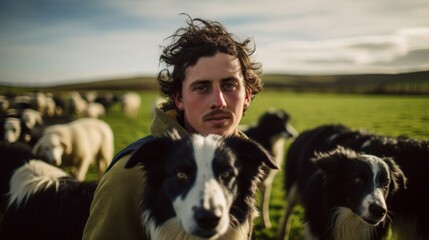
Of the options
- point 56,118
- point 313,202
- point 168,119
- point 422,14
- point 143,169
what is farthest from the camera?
point 56,118

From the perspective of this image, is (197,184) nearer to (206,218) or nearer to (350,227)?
(206,218)

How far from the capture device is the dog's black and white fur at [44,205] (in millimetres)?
3773

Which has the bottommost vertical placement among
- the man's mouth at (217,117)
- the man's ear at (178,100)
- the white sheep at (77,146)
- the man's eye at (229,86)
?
the white sheep at (77,146)

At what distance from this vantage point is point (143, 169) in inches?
102

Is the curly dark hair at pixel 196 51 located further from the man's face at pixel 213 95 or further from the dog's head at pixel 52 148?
the dog's head at pixel 52 148

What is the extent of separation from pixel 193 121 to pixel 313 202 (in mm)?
2708

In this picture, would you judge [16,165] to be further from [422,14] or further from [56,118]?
[56,118]

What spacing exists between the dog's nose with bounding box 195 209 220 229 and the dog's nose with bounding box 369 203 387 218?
248 centimetres

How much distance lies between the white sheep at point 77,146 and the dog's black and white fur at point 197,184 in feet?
20.2

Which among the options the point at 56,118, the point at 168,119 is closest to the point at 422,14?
the point at 168,119

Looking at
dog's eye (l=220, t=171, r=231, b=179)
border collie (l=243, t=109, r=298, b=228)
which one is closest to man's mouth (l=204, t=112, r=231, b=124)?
dog's eye (l=220, t=171, r=231, b=179)

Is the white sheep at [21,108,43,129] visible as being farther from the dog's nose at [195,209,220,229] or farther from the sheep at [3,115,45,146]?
the dog's nose at [195,209,220,229]

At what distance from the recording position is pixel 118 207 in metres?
2.33

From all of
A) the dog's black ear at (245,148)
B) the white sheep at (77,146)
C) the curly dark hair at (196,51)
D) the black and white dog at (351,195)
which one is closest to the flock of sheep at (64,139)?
the white sheep at (77,146)
